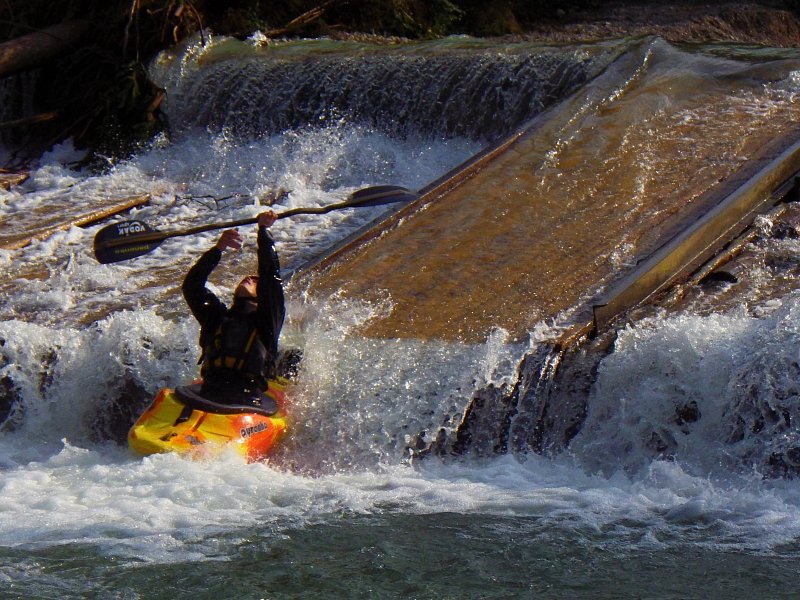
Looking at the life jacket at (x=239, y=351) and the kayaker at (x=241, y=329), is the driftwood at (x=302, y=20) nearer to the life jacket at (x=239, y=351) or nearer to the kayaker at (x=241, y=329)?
the kayaker at (x=241, y=329)

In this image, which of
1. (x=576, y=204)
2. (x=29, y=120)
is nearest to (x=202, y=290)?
(x=576, y=204)

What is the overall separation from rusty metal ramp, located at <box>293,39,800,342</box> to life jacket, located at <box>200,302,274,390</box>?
72 centimetres

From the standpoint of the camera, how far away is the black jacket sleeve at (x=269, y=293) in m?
5.83

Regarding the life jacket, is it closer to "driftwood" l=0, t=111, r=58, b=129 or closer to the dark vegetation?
the dark vegetation

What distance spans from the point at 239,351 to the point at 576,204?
8.91 ft

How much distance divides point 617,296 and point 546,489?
1351 millimetres

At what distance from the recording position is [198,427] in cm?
564

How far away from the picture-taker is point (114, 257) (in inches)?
247

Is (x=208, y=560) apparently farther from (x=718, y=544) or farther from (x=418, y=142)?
(x=418, y=142)

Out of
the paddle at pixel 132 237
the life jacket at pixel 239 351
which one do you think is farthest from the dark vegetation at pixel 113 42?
the life jacket at pixel 239 351

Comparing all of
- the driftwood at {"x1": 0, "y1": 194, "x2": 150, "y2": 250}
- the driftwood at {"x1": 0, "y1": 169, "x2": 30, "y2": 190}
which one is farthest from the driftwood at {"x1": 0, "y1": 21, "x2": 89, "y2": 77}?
the driftwood at {"x1": 0, "y1": 194, "x2": 150, "y2": 250}

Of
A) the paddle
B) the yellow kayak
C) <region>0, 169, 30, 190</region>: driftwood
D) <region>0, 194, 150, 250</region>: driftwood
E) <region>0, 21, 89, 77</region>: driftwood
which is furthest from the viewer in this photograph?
<region>0, 21, 89, 77</region>: driftwood

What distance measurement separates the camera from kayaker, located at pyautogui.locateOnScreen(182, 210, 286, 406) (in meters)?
5.85

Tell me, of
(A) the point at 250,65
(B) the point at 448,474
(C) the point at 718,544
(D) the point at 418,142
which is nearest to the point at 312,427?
(B) the point at 448,474
